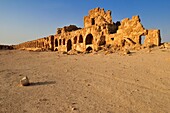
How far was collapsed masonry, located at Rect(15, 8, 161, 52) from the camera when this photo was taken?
17609 millimetres

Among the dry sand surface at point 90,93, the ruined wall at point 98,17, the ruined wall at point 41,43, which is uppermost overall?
the ruined wall at point 98,17

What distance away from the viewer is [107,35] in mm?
21516

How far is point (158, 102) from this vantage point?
4.09 meters

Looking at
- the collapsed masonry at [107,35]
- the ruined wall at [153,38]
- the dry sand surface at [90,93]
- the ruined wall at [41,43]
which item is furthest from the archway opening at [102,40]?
the ruined wall at [41,43]

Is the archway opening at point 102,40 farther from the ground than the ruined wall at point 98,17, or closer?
closer

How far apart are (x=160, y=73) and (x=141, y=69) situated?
83cm

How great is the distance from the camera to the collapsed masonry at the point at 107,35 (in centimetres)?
1761

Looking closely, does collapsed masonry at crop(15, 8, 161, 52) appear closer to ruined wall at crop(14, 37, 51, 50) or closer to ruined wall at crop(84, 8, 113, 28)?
ruined wall at crop(84, 8, 113, 28)

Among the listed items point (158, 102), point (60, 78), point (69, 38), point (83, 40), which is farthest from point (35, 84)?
point (69, 38)

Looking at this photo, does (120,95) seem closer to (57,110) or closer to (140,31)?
(57,110)

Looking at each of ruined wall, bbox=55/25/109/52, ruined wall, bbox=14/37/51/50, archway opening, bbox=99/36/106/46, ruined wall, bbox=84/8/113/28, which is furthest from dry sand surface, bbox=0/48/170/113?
ruined wall, bbox=14/37/51/50

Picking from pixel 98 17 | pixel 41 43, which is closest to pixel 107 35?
pixel 98 17

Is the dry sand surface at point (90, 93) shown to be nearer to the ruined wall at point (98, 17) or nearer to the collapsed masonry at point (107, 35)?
the collapsed masonry at point (107, 35)

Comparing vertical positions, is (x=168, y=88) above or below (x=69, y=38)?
below
